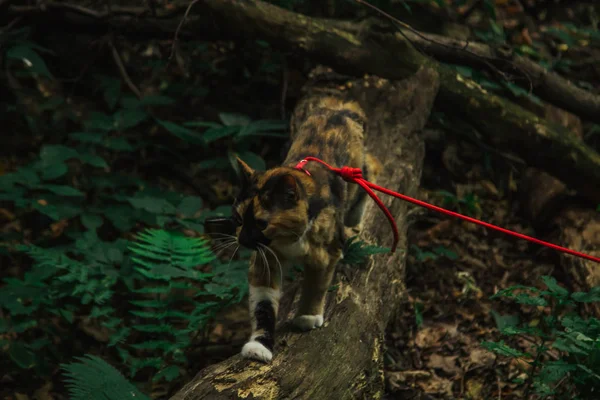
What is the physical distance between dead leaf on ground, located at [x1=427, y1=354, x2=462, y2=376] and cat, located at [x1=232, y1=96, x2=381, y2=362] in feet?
Result: 4.47

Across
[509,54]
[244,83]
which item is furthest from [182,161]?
[509,54]

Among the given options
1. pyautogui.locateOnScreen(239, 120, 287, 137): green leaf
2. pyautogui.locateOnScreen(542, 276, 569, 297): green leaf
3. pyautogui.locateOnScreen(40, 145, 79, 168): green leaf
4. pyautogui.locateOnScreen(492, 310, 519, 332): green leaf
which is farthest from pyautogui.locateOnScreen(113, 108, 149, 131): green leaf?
pyautogui.locateOnScreen(542, 276, 569, 297): green leaf

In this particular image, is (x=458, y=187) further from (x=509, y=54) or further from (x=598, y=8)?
(x=598, y=8)

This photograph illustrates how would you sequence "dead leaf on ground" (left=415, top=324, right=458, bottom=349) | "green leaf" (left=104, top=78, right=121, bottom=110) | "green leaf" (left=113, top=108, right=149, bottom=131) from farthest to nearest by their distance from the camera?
"green leaf" (left=104, top=78, right=121, bottom=110) < "green leaf" (left=113, top=108, right=149, bottom=131) < "dead leaf on ground" (left=415, top=324, right=458, bottom=349)

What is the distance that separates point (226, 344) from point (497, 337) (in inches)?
81.8

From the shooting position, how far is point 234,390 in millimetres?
2971

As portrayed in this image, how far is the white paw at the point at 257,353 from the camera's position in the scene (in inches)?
126

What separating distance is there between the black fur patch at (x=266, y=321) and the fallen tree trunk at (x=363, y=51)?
2824 mm

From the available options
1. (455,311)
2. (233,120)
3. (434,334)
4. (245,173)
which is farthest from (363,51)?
(245,173)

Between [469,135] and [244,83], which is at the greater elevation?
[469,135]

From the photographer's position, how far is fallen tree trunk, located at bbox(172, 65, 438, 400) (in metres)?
3.11

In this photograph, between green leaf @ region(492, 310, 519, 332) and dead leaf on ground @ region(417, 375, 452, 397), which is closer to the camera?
dead leaf on ground @ region(417, 375, 452, 397)

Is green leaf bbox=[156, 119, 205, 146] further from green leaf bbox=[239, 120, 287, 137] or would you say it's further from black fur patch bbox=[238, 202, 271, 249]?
black fur patch bbox=[238, 202, 271, 249]

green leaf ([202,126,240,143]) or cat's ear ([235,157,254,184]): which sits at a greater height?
cat's ear ([235,157,254,184])
